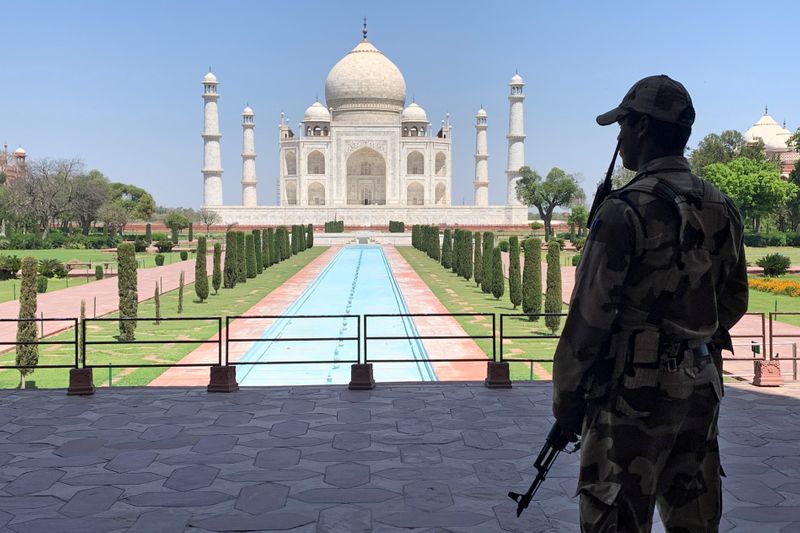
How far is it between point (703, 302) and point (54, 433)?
12.5ft

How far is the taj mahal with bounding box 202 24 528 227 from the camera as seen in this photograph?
49.7 metres

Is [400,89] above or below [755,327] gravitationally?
above

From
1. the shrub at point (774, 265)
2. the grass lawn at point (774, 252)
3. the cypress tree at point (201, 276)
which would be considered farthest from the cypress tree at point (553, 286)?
the grass lawn at point (774, 252)

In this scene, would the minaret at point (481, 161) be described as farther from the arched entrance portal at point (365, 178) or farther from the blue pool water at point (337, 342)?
the blue pool water at point (337, 342)

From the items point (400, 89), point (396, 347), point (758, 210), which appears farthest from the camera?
point (400, 89)

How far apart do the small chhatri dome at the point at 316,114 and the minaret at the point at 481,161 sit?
9508 mm

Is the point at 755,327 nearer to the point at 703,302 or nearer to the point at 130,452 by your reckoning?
the point at 130,452

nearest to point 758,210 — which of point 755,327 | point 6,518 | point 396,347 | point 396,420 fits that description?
point 755,327

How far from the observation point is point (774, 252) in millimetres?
29375

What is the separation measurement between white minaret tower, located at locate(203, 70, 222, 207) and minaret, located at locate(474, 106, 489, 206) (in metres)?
15.6

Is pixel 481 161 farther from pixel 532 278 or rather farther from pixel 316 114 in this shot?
pixel 532 278

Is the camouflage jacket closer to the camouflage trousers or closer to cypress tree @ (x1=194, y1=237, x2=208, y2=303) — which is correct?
the camouflage trousers

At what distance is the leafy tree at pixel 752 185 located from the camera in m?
34.1

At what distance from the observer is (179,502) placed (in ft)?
11.9
